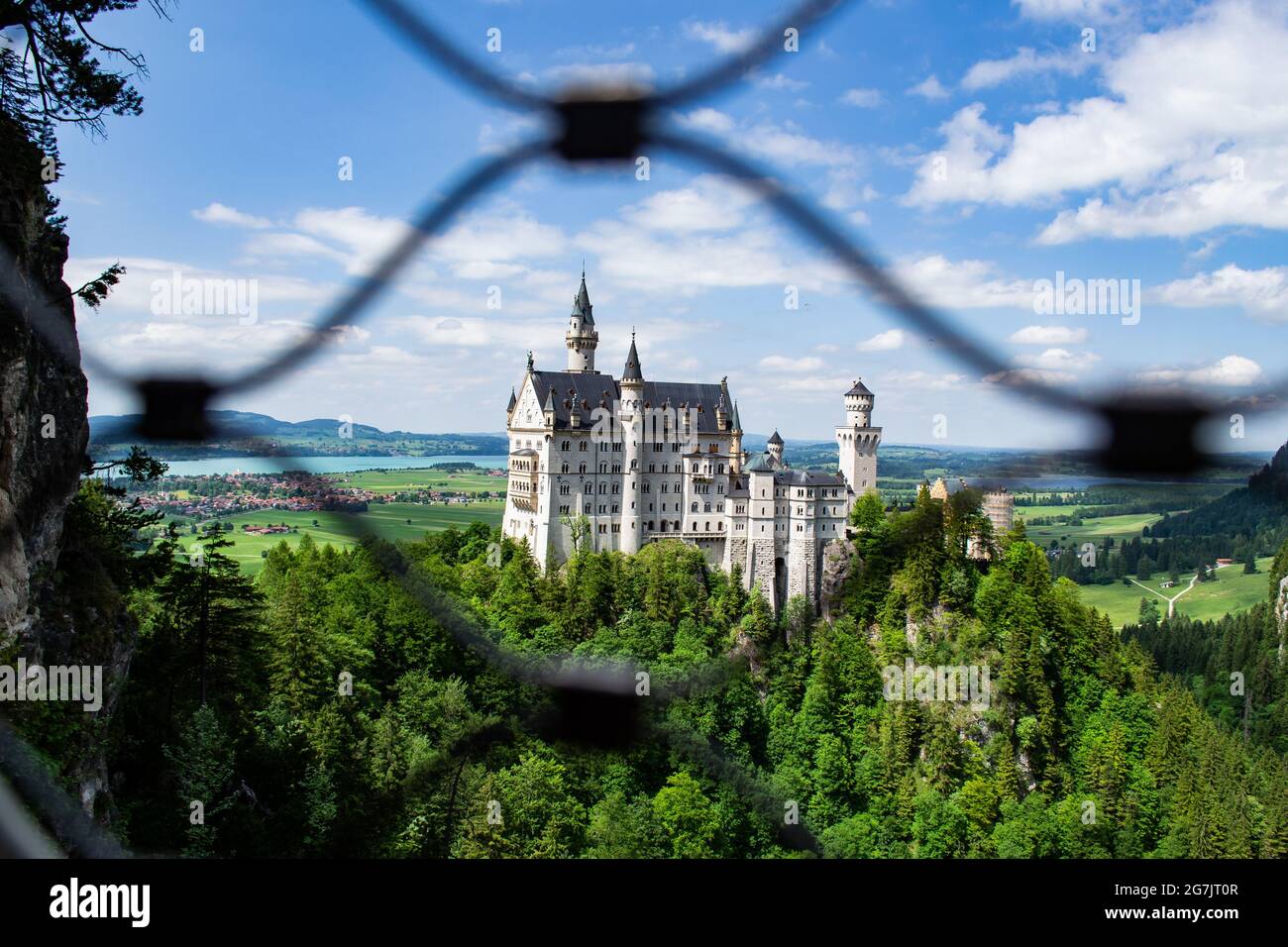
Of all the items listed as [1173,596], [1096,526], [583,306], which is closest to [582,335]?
[583,306]

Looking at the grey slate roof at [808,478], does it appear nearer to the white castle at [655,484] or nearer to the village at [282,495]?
the white castle at [655,484]

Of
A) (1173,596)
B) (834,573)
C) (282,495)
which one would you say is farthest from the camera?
(1173,596)

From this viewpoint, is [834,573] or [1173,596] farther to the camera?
Answer: [1173,596]

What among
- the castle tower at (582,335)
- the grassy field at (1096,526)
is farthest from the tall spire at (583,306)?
the grassy field at (1096,526)

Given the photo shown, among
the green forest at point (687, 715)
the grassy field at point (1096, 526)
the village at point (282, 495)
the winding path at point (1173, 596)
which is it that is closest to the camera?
the village at point (282, 495)

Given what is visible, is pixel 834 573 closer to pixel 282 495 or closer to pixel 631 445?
pixel 631 445
